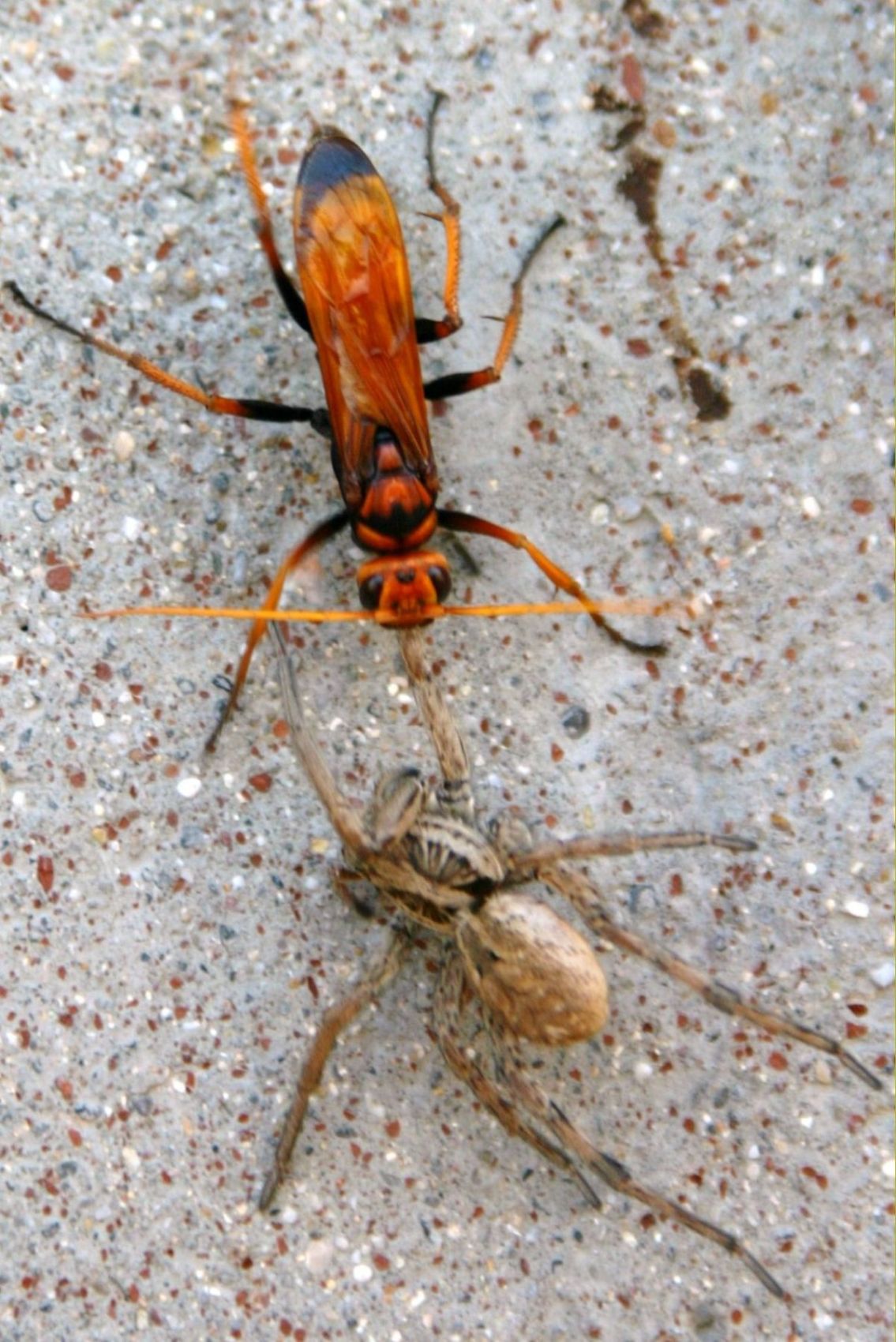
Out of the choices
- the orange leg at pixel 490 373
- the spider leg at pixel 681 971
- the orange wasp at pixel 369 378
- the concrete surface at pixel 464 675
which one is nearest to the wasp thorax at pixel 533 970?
the spider leg at pixel 681 971

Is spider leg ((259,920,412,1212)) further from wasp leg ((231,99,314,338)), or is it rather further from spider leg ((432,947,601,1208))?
wasp leg ((231,99,314,338))

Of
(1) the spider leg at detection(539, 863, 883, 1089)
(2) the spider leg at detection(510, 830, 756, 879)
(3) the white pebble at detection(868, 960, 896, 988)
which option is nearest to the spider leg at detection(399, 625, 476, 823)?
(2) the spider leg at detection(510, 830, 756, 879)

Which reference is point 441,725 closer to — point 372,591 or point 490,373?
point 372,591

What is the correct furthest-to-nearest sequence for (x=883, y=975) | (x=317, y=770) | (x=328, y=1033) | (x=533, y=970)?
1. (x=883, y=975)
2. (x=328, y=1033)
3. (x=317, y=770)
4. (x=533, y=970)

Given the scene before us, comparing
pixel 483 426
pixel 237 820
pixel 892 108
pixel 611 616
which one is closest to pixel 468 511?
pixel 483 426

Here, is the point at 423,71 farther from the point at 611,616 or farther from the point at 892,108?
the point at 611,616

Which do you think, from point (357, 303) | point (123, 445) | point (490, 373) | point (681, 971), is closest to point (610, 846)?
point (681, 971)
